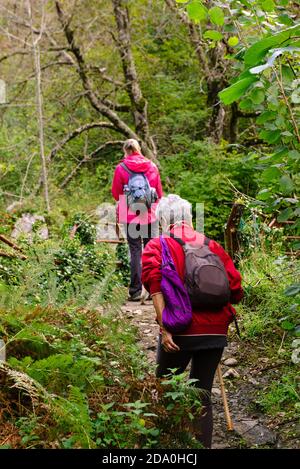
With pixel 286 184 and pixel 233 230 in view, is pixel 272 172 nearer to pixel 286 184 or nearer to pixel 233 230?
pixel 286 184

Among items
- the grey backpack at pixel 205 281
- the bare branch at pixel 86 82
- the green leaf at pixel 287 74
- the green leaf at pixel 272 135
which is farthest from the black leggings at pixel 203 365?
the bare branch at pixel 86 82

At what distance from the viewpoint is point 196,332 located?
416 centimetres

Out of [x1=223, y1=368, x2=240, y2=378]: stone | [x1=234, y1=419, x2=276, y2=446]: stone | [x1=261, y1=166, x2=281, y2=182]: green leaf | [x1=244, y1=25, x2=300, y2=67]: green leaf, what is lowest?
[x1=234, y1=419, x2=276, y2=446]: stone

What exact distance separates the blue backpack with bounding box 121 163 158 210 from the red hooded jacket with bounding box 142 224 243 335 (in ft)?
12.5

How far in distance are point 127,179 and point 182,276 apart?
169 inches

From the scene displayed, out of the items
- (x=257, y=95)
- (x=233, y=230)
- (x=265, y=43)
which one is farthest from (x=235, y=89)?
(x=233, y=230)

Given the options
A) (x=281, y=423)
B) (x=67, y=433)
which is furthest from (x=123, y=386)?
(x=281, y=423)

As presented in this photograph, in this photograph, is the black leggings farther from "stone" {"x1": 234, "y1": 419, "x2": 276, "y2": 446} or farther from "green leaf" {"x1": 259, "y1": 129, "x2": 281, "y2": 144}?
"green leaf" {"x1": 259, "y1": 129, "x2": 281, "y2": 144}

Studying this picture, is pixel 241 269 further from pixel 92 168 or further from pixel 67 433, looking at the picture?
pixel 92 168

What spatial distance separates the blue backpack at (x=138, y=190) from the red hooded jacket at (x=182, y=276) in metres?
3.81

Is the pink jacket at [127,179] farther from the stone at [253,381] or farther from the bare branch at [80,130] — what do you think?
the bare branch at [80,130]

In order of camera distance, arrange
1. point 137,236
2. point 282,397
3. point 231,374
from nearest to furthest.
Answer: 1. point 282,397
2. point 231,374
3. point 137,236

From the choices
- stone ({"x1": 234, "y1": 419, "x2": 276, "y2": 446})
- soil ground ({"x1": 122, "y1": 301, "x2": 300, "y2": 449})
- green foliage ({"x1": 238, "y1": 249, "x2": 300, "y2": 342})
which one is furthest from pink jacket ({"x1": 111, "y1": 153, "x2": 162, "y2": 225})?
stone ({"x1": 234, "y1": 419, "x2": 276, "y2": 446})

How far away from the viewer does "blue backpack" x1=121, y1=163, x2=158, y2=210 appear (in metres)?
8.22
